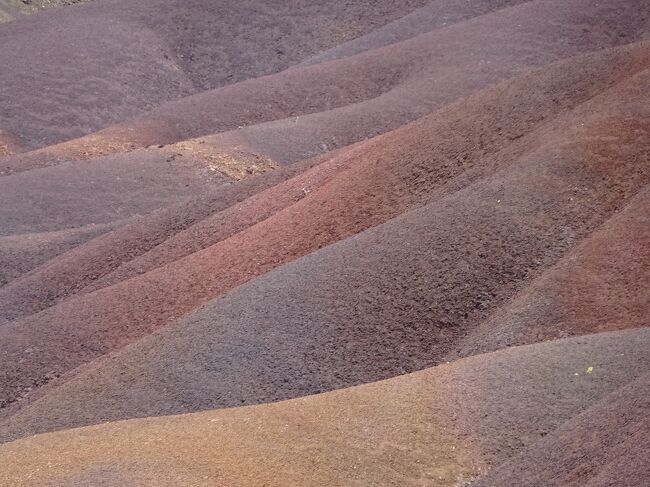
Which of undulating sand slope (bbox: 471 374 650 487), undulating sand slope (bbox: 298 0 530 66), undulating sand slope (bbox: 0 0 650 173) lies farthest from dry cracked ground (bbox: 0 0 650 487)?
undulating sand slope (bbox: 298 0 530 66)

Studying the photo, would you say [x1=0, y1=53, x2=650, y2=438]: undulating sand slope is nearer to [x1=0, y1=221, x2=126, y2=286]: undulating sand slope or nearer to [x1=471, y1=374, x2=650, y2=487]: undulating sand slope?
[x1=471, y1=374, x2=650, y2=487]: undulating sand slope

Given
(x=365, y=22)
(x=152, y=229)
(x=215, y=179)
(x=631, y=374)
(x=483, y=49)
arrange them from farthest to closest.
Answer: (x=365, y=22) < (x=483, y=49) < (x=215, y=179) < (x=152, y=229) < (x=631, y=374)

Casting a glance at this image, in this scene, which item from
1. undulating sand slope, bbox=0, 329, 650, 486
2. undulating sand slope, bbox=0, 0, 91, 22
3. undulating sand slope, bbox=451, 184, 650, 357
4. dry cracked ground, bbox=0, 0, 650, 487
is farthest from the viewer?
undulating sand slope, bbox=0, 0, 91, 22

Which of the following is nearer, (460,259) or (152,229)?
(460,259)

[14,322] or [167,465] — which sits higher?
[167,465]

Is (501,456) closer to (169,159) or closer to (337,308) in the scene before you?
(337,308)

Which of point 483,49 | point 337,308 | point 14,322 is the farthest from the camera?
point 483,49

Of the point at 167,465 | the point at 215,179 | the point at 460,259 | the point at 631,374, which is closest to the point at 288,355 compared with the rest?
the point at 460,259
